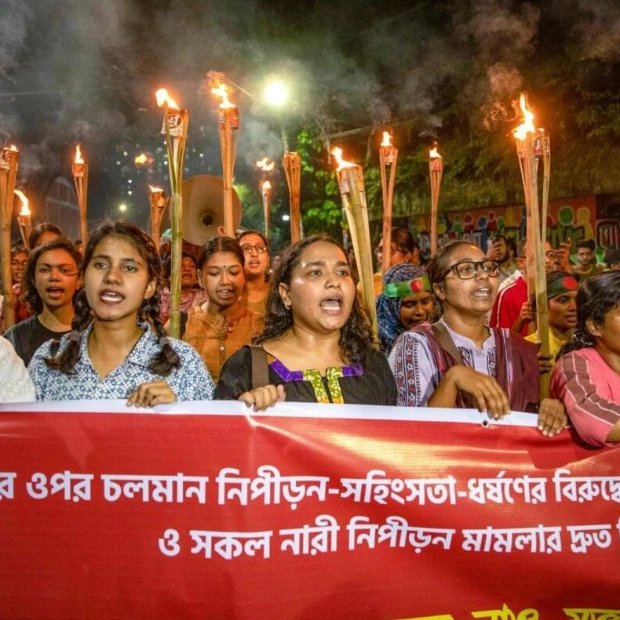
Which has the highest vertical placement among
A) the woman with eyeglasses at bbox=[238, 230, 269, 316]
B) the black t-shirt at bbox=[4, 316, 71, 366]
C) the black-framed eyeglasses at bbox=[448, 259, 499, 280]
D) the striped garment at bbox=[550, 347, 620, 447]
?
the woman with eyeglasses at bbox=[238, 230, 269, 316]

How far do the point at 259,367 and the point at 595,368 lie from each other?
4.41 feet

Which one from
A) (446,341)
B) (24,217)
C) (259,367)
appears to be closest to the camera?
(259,367)

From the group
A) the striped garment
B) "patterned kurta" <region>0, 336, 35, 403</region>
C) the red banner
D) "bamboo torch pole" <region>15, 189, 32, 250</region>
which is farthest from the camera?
"bamboo torch pole" <region>15, 189, 32, 250</region>

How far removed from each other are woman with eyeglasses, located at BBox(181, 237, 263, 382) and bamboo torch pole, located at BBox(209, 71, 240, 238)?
567 mm

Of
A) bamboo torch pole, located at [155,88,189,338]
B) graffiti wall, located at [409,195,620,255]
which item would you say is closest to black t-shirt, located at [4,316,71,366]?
bamboo torch pole, located at [155,88,189,338]

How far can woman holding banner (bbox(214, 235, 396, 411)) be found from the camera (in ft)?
8.96

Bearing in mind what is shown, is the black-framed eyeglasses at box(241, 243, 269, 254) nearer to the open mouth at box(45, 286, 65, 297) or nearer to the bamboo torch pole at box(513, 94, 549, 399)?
the open mouth at box(45, 286, 65, 297)

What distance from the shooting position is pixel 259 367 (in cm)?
271

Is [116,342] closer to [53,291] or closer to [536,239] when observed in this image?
[53,291]

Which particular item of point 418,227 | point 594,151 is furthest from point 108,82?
point 594,151

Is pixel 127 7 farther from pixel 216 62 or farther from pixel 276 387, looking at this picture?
pixel 276 387

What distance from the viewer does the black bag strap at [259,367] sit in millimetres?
2662

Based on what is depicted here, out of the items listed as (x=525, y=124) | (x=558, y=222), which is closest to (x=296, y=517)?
(x=525, y=124)

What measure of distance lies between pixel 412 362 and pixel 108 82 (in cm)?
2067
